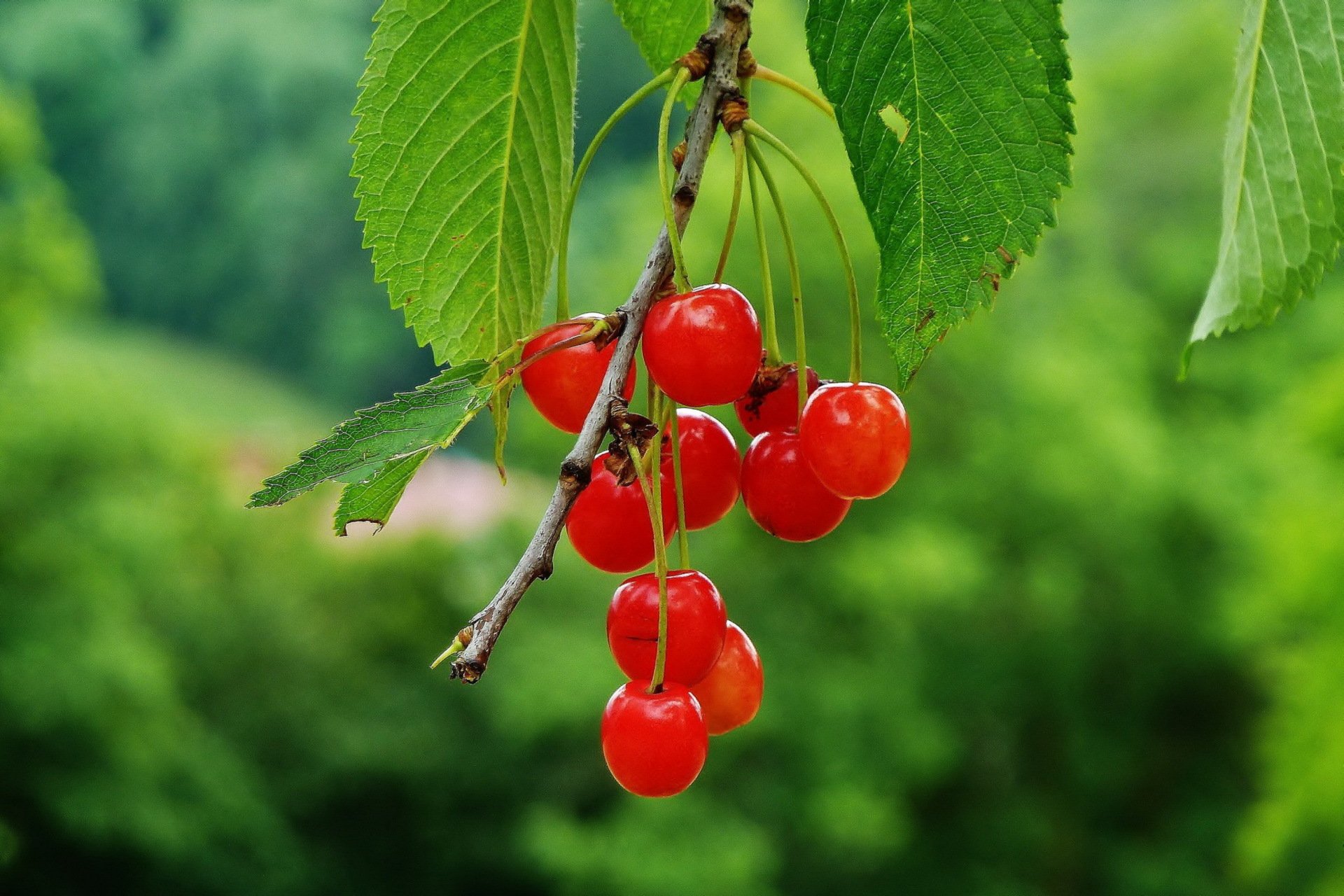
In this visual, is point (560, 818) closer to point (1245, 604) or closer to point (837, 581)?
point (837, 581)

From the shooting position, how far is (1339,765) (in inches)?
461

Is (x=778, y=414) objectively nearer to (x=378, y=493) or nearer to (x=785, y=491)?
(x=785, y=491)

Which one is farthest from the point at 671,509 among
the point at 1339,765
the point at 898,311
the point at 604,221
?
the point at 604,221

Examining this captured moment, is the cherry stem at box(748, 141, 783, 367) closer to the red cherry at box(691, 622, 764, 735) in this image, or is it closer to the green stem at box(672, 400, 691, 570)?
the green stem at box(672, 400, 691, 570)

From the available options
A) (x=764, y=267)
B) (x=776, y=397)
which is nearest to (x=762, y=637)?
(x=776, y=397)

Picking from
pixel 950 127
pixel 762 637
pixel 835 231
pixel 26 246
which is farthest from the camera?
pixel 762 637

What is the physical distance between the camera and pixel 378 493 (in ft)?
2.53

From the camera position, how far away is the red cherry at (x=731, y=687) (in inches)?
37.3

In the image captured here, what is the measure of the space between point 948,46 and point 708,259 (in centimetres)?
1447

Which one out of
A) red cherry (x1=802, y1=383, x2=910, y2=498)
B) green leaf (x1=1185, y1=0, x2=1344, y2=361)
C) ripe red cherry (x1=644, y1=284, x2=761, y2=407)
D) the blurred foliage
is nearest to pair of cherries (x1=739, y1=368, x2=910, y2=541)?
red cherry (x1=802, y1=383, x2=910, y2=498)

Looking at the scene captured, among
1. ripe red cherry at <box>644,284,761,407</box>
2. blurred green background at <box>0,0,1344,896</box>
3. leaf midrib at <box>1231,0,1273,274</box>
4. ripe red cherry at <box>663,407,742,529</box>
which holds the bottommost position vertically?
ripe red cherry at <box>644,284,761,407</box>

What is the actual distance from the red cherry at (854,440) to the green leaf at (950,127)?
133 mm

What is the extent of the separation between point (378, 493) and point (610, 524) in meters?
0.19

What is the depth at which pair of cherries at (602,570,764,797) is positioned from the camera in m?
0.84
